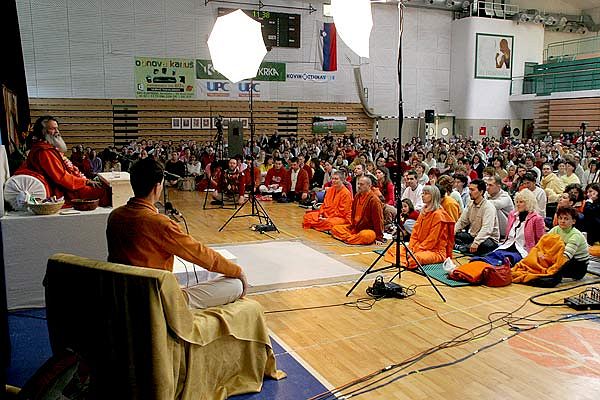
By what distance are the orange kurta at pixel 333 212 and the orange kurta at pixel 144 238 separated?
5141 mm

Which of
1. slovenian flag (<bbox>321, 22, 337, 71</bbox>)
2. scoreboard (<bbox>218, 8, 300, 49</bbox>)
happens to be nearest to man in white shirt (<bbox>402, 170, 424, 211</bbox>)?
scoreboard (<bbox>218, 8, 300, 49</bbox>)

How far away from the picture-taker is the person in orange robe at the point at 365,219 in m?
7.22

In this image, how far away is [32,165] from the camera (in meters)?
4.73

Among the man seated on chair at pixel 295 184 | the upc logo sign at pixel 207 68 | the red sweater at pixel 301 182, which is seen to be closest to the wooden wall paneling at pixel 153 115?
the upc logo sign at pixel 207 68

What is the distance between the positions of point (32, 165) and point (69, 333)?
2.62m

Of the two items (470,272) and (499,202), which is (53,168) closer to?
(470,272)

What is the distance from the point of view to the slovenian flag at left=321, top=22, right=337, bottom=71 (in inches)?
696

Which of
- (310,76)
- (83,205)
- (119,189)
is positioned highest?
(310,76)

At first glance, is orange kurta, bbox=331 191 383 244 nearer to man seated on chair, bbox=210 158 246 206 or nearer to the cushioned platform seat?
man seated on chair, bbox=210 158 246 206

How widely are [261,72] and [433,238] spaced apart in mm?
12311

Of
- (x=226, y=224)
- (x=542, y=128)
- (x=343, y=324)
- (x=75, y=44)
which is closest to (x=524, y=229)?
(x=343, y=324)

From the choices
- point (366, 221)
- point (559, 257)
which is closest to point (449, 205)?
point (366, 221)

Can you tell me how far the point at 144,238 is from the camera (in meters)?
2.88

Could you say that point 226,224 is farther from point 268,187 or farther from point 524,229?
point 524,229
